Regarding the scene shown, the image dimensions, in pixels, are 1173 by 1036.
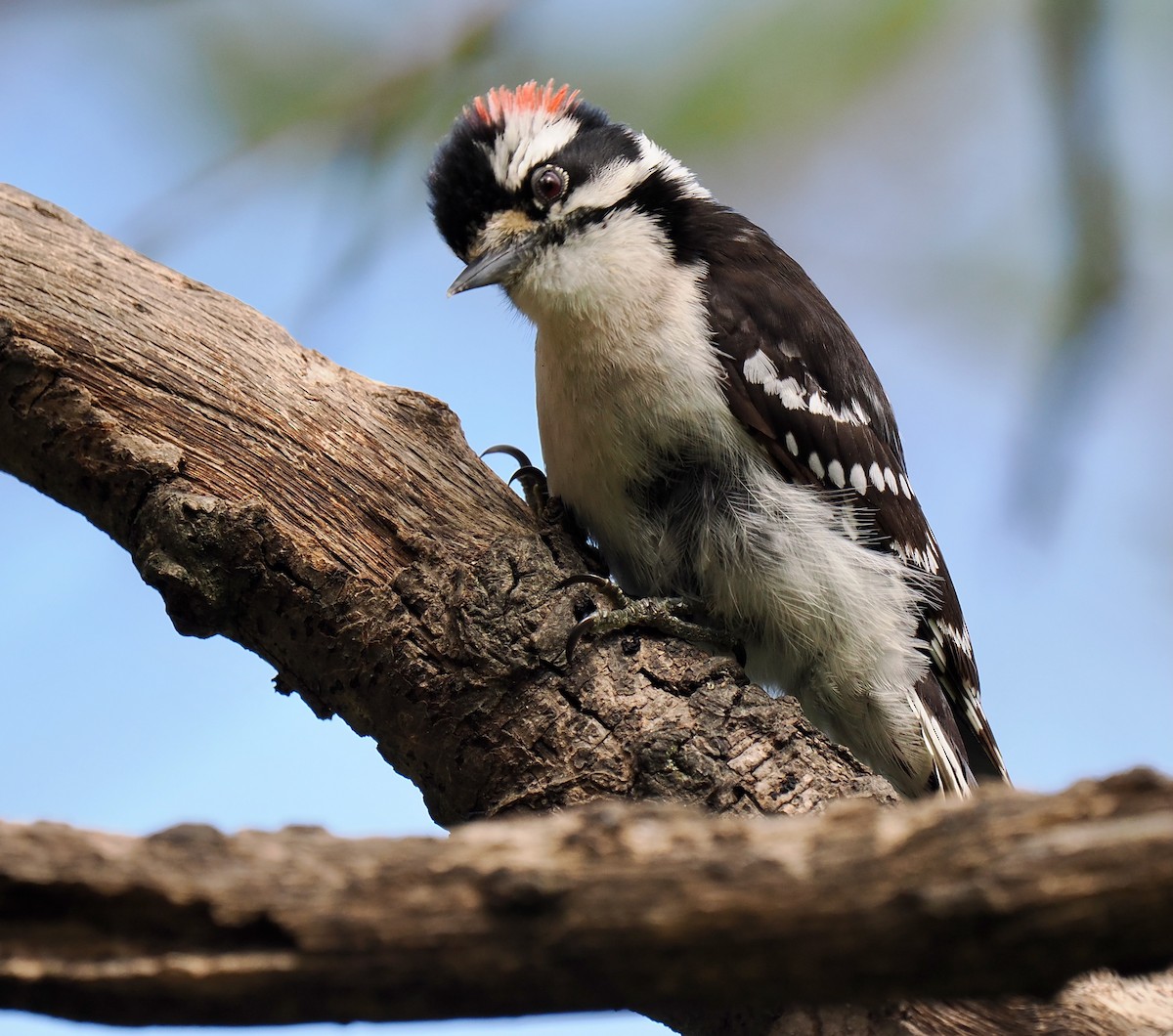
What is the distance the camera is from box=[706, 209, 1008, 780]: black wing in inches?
125

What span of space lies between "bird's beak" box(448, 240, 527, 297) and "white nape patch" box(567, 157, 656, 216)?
0.16 m

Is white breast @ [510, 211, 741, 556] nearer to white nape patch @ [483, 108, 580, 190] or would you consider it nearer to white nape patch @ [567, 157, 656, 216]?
white nape patch @ [567, 157, 656, 216]

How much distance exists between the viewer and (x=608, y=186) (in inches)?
133

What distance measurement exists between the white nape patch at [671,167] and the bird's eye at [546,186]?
421 mm

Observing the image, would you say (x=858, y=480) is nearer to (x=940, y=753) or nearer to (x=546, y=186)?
(x=940, y=753)

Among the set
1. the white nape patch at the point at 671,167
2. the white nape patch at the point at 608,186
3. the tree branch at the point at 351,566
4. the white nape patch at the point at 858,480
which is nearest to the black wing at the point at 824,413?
the white nape patch at the point at 858,480

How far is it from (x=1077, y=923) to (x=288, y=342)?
91.3 inches

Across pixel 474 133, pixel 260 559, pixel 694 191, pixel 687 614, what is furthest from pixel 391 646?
pixel 694 191

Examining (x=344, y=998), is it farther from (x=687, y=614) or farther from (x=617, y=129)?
(x=617, y=129)

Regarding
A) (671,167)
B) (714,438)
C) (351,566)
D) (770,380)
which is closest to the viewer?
(351,566)

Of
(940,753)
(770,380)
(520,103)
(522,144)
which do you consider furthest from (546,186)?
(940,753)

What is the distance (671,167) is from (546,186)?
558mm

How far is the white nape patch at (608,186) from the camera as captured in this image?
3281 millimetres

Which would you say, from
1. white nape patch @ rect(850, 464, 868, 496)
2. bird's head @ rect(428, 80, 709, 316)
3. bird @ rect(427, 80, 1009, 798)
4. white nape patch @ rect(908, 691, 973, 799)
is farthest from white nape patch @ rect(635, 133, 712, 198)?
white nape patch @ rect(908, 691, 973, 799)
